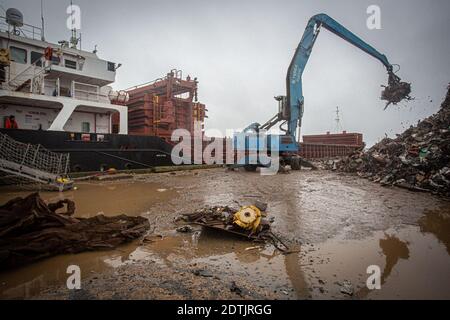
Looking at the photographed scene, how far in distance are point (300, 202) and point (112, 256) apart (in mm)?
3974

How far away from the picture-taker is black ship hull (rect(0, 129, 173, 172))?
8.14m

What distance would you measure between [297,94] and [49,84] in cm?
1135

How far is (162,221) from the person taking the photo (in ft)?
13.2

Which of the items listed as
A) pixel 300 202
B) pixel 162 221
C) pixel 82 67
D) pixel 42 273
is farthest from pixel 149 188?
pixel 82 67

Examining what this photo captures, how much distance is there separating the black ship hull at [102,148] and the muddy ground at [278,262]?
16.2ft

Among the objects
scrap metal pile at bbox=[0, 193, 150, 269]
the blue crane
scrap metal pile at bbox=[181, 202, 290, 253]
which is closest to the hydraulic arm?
the blue crane

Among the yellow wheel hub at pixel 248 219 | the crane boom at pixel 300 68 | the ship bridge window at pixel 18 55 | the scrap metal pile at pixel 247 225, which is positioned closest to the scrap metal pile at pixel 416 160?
the crane boom at pixel 300 68

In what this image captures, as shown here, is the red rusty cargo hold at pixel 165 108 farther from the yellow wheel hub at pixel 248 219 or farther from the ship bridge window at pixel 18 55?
the yellow wheel hub at pixel 248 219

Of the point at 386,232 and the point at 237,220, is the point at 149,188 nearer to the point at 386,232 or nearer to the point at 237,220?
the point at 237,220

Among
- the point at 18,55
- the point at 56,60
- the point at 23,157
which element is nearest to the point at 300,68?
the point at 56,60

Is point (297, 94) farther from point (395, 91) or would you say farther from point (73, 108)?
point (73, 108)

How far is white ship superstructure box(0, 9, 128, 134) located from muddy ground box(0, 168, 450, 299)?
6.60 metres

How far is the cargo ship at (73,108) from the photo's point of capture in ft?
28.4

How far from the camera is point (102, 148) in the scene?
9547 millimetres
